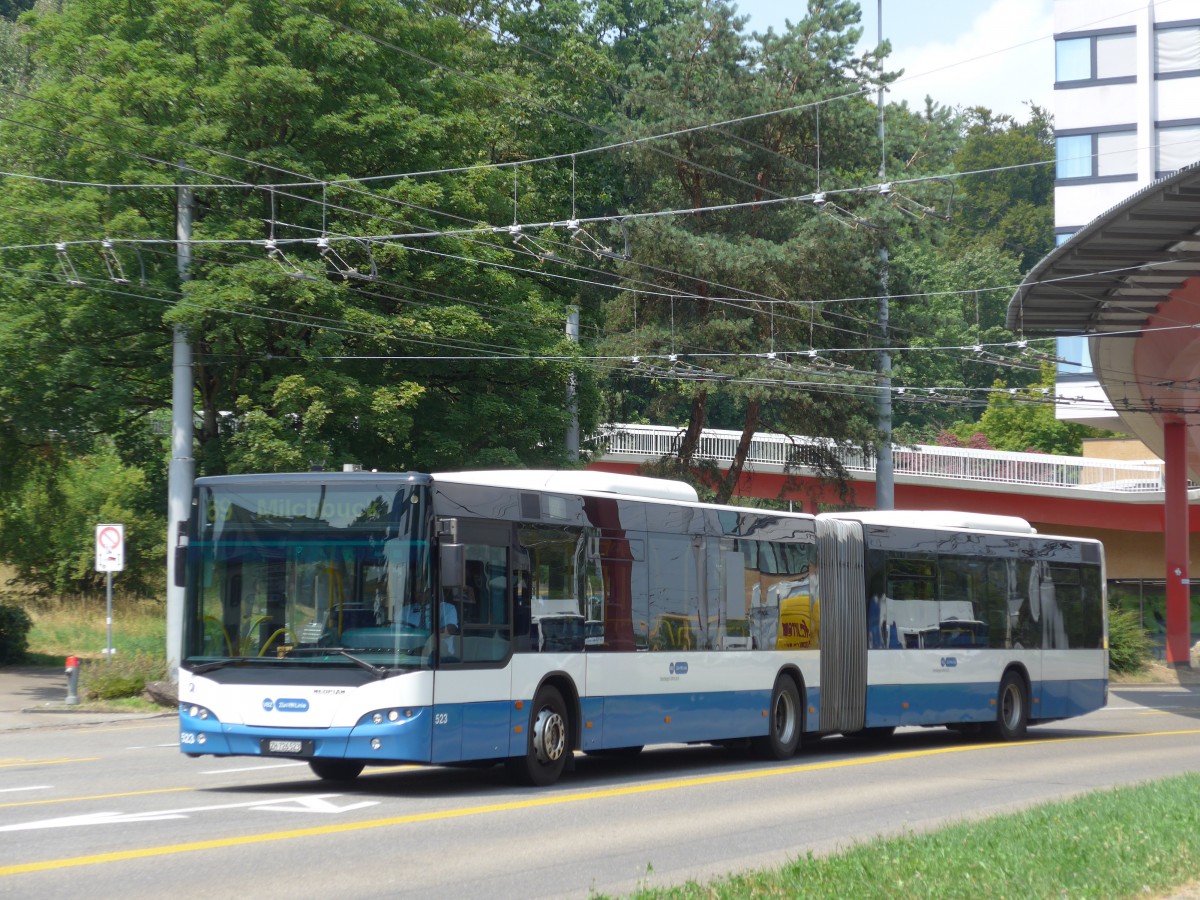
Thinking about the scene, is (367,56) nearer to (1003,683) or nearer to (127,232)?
(127,232)

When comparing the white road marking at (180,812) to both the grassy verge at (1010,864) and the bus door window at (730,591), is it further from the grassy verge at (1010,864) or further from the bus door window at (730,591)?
the bus door window at (730,591)

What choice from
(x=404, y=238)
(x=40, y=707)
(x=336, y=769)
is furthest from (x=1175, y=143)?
(x=336, y=769)

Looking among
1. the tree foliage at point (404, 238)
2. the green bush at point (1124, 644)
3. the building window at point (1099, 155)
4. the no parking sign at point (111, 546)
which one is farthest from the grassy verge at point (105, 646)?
the building window at point (1099, 155)

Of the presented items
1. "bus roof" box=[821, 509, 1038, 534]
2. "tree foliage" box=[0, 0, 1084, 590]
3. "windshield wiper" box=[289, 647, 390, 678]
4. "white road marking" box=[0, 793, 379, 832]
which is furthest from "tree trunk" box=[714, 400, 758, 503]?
"white road marking" box=[0, 793, 379, 832]

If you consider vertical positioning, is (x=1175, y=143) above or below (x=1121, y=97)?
below

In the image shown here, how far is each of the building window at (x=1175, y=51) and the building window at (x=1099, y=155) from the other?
293 centimetres

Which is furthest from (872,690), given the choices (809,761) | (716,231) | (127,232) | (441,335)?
(716,231)

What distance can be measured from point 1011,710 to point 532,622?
1092cm

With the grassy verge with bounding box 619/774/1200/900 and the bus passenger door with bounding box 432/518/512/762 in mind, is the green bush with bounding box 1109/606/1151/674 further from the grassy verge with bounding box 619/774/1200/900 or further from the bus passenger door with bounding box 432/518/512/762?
the grassy verge with bounding box 619/774/1200/900

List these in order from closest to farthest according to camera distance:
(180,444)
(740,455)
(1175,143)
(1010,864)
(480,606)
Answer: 1. (1010,864)
2. (480,606)
3. (180,444)
4. (740,455)
5. (1175,143)

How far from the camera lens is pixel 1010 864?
9.30 meters

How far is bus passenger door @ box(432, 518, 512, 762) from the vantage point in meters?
13.8

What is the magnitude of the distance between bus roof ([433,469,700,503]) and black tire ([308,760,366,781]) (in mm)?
2890

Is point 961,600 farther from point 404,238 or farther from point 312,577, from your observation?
point 404,238
